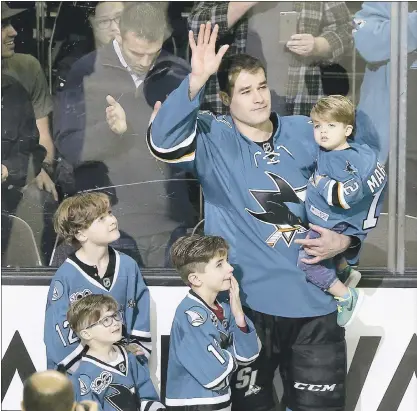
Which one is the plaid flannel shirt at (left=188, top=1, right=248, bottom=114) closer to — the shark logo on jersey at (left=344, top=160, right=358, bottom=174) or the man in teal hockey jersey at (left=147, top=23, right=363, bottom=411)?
the man in teal hockey jersey at (left=147, top=23, right=363, bottom=411)

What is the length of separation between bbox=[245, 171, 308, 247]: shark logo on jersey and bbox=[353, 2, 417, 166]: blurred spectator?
18.5 inches

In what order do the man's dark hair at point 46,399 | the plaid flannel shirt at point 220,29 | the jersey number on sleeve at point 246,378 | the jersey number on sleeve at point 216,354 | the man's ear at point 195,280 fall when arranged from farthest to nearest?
the plaid flannel shirt at point 220,29 → the jersey number on sleeve at point 246,378 → the man's ear at point 195,280 → the jersey number on sleeve at point 216,354 → the man's dark hair at point 46,399

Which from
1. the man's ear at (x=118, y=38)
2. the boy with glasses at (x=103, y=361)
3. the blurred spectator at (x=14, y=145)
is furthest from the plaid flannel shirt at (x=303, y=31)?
the boy with glasses at (x=103, y=361)

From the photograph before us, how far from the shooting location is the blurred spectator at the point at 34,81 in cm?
385

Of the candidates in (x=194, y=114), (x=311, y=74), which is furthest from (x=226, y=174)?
(x=311, y=74)

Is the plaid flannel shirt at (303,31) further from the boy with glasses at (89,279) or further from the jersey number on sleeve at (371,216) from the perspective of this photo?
the boy with glasses at (89,279)

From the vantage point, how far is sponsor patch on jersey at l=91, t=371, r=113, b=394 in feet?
11.3

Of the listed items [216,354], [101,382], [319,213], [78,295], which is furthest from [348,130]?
[101,382]

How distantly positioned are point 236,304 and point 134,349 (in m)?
0.45

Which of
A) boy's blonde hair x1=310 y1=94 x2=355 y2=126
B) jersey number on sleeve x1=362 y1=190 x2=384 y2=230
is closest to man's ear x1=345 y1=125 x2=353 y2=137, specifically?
boy's blonde hair x1=310 y1=94 x2=355 y2=126

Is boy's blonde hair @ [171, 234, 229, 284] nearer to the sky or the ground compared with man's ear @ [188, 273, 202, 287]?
nearer to the sky

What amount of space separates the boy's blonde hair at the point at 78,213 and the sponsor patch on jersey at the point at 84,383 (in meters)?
0.52

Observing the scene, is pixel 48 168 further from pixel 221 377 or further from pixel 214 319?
pixel 221 377

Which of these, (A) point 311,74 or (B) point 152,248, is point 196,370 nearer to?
(B) point 152,248
